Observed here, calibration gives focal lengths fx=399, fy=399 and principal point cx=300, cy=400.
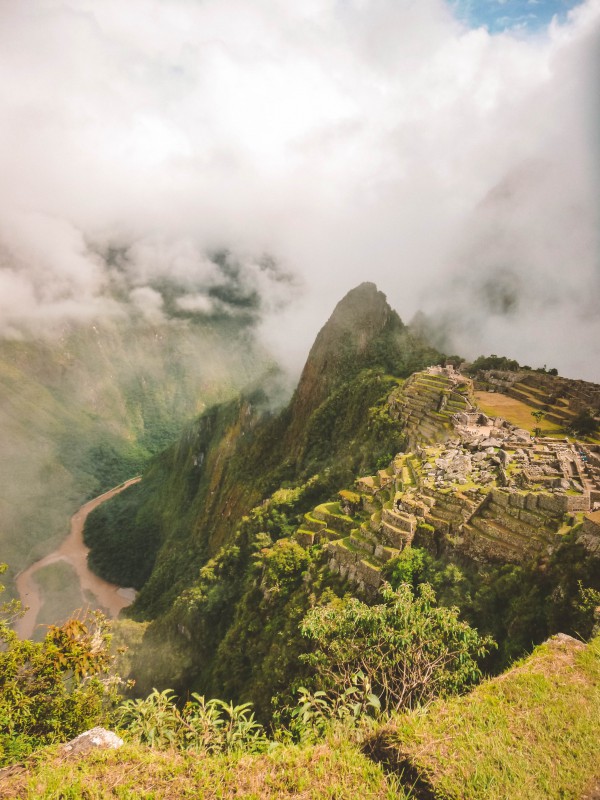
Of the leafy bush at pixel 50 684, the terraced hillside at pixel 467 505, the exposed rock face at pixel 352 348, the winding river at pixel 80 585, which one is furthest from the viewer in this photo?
the exposed rock face at pixel 352 348

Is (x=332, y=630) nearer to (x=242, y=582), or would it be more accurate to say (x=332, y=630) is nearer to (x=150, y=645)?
(x=242, y=582)

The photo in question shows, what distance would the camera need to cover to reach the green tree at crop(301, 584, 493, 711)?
10.9 meters

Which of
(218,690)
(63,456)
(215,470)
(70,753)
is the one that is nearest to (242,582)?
(218,690)

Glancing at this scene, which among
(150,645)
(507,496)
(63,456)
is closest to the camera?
(507,496)

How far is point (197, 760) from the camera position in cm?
736

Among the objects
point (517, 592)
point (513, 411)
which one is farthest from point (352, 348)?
point (517, 592)

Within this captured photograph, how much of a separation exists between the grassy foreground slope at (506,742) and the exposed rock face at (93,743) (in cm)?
525

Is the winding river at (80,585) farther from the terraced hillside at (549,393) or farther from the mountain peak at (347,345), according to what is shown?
the terraced hillside at (549,393)

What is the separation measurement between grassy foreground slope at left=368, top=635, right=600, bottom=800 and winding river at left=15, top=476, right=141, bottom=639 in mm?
93270

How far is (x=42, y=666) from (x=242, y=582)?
31774mm

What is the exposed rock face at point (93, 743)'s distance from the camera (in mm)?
7893

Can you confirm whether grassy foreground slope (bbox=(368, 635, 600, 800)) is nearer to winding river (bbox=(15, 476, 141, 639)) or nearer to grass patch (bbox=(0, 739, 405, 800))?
grass patch (bbox=(0, 739, 405, 800))

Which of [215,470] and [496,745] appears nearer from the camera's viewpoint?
[496,745]

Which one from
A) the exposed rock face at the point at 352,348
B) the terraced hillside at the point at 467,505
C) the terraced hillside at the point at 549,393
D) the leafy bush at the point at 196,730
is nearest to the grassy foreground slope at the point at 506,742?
the leafy bush at the point at 196,730
